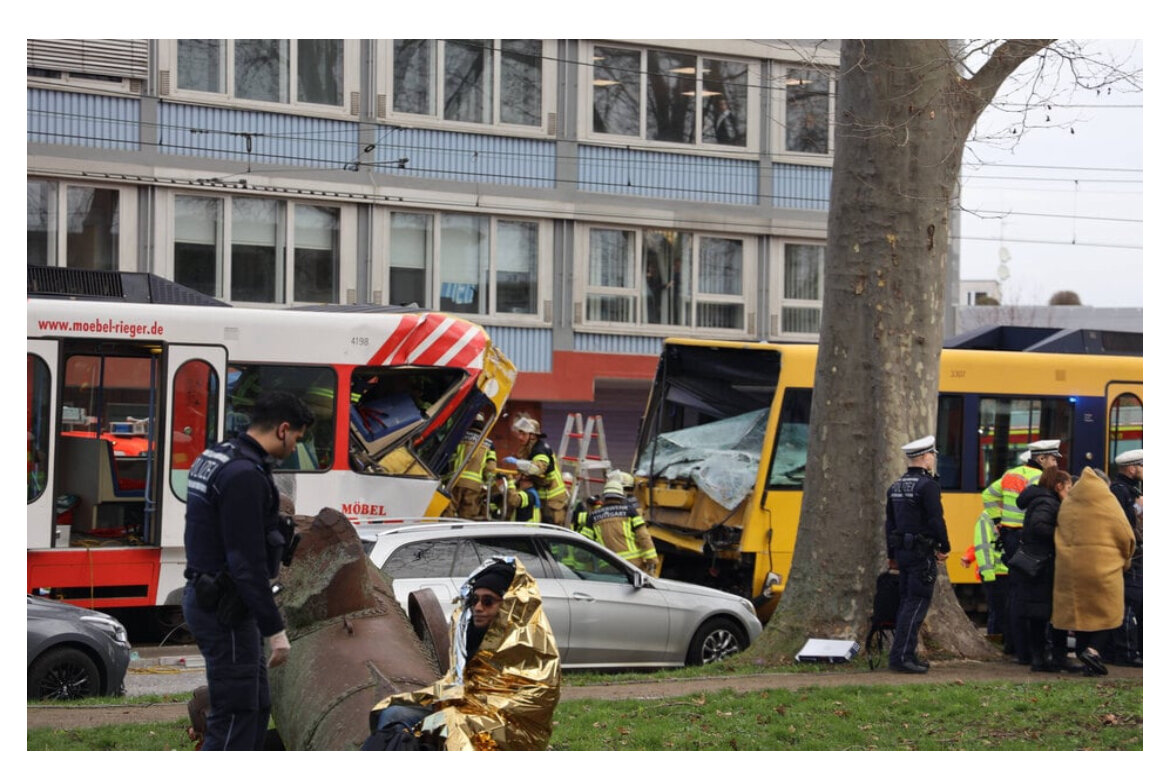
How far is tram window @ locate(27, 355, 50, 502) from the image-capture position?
13844 mm

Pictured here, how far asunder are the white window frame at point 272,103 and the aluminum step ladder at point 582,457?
253 inches

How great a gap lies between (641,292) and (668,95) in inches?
141

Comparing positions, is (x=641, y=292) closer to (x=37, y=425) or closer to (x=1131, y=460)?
(x=1131, y=460)

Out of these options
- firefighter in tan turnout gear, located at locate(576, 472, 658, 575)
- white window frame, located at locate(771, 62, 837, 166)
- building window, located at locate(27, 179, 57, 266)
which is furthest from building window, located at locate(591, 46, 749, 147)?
firefighter in tan turnout gear, located at locate(576, 472, 658, 575)

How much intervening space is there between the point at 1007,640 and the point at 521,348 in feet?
48.5

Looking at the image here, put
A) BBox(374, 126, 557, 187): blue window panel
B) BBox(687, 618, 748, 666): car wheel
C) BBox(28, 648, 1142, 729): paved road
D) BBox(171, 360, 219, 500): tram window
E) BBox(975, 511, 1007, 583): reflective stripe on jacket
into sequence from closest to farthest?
BBox(28, 648, 1142, 729): paved road
BBox(687, 618, 748, 666): car wheel
BBox(975, 511, 1007, 583): reflective stripe on jacket
BBox(171, 360, 219, 500): tram window
BBox(374, 126, 557, 187): blue window panel

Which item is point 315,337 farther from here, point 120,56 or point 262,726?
point 120,56

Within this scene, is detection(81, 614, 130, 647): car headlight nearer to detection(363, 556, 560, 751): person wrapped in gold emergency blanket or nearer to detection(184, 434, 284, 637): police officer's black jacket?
detection(184, 434, 284, 637): police officer's black jacket

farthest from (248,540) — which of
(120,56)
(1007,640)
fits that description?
(120,56)

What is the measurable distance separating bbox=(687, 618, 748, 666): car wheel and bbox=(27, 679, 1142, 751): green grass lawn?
2.59m

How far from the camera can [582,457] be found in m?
22.4

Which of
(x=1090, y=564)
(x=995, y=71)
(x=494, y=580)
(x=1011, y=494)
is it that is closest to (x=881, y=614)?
(x=1090, y=564)

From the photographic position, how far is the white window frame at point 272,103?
949 inches

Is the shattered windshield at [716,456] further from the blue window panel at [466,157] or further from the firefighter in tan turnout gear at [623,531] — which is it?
the blue window panel at [466,157]
